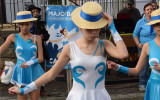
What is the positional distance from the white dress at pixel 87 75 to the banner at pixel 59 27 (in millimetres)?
3929

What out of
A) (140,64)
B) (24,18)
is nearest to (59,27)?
(24,18)

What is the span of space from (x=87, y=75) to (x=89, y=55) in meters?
0.22

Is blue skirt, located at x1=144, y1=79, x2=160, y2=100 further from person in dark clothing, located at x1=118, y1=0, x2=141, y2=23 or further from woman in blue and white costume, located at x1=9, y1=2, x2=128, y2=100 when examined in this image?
A: person in dark clothing, located at x1=118, y1=0, x2=141, y2=23

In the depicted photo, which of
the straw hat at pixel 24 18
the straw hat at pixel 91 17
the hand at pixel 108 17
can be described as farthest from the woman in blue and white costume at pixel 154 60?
the straw hat at pixel 24 18

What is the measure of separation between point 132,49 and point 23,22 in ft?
18.5

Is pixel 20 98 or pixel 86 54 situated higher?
pixel 86 54

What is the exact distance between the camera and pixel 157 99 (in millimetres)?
4262

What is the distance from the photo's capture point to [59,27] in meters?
7.58

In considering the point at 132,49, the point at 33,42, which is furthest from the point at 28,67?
the point at 132,49

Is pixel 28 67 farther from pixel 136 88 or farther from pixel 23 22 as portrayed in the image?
pixel 136 88

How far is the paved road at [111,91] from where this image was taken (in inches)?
310

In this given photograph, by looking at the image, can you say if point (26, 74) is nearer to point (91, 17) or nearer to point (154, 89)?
point (154, 89)

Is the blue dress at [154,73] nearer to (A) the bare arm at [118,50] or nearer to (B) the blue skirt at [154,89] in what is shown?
(B) the blue skirt at [154,89]

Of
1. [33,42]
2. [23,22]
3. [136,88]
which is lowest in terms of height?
[136,88]
